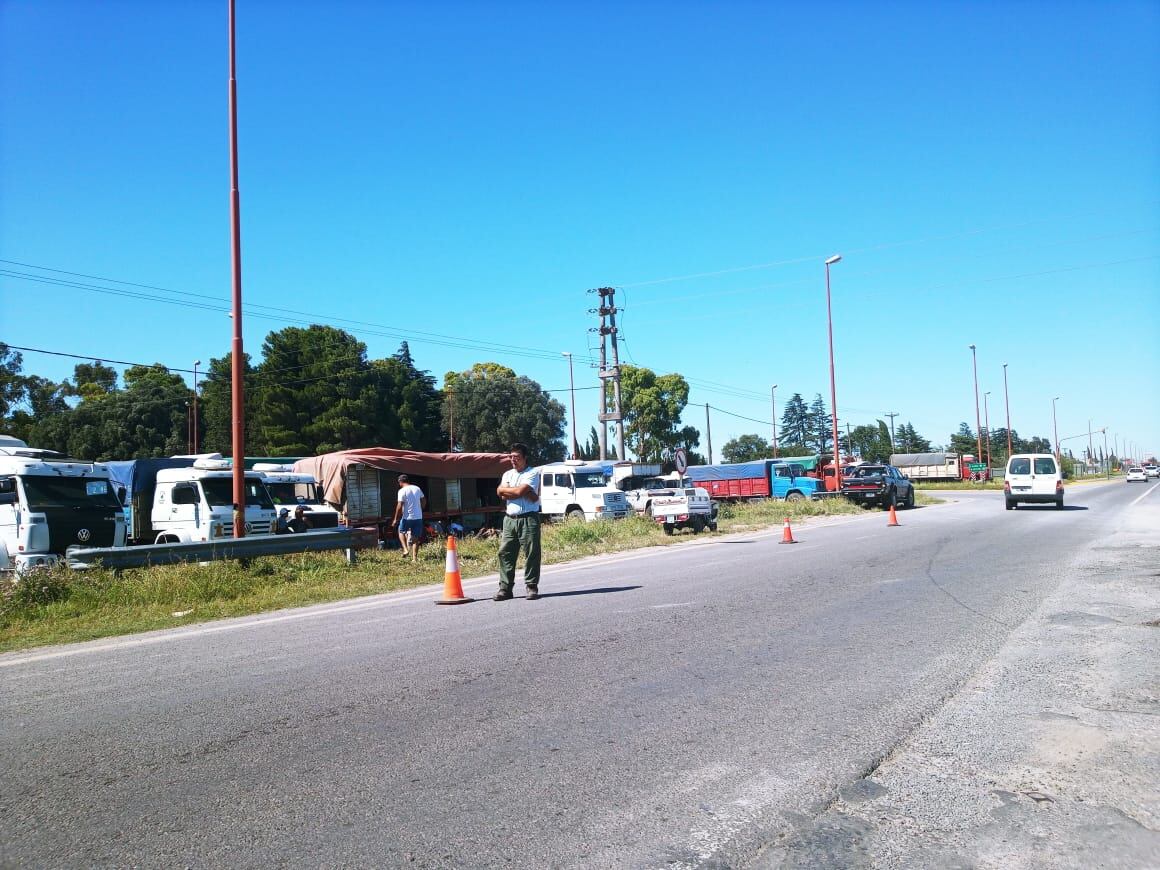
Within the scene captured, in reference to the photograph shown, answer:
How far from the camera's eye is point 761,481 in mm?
45625

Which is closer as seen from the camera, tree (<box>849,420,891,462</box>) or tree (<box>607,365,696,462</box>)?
tree (<box>607,365,696,462</box>)

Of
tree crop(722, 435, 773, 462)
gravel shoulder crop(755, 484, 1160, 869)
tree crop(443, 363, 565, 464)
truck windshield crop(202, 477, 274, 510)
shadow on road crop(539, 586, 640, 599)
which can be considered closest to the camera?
gravel shoulder crop(755, 484, 1160, 869)

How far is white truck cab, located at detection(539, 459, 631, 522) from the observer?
97.5 feet

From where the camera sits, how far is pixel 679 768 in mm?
4309

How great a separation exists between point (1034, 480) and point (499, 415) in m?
41.4

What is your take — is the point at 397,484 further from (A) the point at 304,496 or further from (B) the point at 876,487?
(B) the point at 876,487

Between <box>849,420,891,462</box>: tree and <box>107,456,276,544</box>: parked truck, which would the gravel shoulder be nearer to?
<box>107,456,276,544</box>: parked truck

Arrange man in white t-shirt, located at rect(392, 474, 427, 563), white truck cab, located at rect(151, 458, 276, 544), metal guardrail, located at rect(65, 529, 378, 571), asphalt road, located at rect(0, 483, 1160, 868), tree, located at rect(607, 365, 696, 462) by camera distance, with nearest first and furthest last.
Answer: asphalt road, located at rect(0, 483, 1160, 868) → metal guardrail, located at rect(65, 529, 378, 571) → man in white t-shirt, located at rect(392, 474, 427, 563) → white truck cab, located at rect(151, 458, 276, 544) → tree, located at rect(607, 365, 696, 462)

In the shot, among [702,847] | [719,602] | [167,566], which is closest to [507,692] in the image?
[702,847]

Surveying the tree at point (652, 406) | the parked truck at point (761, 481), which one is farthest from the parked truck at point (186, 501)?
the tree at point (652, 406)

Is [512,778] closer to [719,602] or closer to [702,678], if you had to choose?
[702,678]

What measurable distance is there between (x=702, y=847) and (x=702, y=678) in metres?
2.60

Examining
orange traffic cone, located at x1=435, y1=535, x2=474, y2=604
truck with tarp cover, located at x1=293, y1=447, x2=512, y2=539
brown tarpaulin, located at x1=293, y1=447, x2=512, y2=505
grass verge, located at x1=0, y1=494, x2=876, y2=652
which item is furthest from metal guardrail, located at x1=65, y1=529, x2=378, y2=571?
truck with tarp cover, located at x1=293, y1=447, x2=512, y2=539

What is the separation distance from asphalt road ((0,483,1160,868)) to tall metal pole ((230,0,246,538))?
5.43 meters
